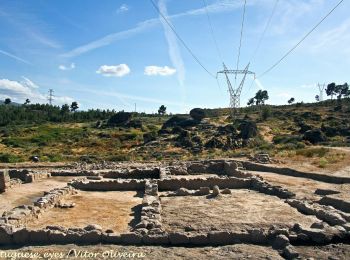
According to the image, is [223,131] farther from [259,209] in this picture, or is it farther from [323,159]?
[259,209]

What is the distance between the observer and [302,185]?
2120 centimetres

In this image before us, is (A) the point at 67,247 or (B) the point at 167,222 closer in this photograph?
(A) the point at 67,247

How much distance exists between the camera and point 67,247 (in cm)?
1009

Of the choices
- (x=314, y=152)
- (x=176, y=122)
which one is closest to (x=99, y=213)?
(x=314, y=152)

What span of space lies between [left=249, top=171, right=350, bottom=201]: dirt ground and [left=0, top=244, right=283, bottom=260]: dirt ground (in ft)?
26.0

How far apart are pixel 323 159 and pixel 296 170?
17.9 ft

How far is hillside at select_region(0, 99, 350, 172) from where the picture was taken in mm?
39031

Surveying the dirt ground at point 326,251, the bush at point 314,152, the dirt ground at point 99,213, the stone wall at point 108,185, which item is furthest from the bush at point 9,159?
the dirt ground at point 326,251

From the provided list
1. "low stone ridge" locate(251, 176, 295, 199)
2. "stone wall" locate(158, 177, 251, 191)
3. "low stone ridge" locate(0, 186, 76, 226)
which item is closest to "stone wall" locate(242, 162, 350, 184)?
"low stone ridge" locate(251, 176, 295, 199)

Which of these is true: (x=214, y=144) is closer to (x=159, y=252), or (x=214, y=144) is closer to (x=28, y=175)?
(x=28, y=175)

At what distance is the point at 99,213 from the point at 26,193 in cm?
584

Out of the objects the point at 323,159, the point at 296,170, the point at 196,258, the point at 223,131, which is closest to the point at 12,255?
the point at 196,258

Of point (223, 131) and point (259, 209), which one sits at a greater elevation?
point (223, 131)

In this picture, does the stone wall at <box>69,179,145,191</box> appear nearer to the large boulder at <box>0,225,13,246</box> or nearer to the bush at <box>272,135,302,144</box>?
the large boulder at <box>0,225,13,246</box>
